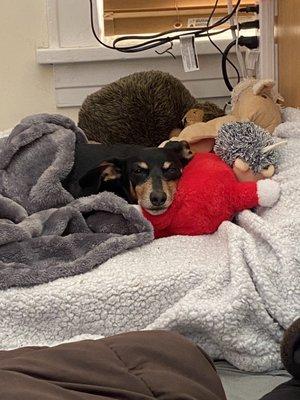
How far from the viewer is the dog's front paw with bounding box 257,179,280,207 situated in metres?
1.07

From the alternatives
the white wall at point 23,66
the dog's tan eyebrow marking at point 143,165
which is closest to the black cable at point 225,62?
the white wall at point 23,66

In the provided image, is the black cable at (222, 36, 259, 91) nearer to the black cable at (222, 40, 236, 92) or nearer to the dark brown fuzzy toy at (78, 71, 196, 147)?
the black cable at (222, 40, 236, 92)

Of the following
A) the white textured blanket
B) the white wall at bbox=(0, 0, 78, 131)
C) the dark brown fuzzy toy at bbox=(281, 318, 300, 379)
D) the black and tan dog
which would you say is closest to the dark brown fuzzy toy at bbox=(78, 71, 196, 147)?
the black and tan dog

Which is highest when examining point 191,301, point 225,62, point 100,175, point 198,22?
point 198,22

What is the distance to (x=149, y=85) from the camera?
1.56 m

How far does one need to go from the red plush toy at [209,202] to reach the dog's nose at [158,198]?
0.03 metres

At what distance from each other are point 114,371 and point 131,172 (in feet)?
2.05

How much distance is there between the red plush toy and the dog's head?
2 centimetres

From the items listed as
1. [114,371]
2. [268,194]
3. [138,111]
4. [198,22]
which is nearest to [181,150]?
[268,194]

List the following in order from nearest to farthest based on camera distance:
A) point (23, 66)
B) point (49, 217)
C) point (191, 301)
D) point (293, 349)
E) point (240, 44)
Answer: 1. point (293, 349)
2. point (191, 301)
3. point (49, 217)
4. point (240, 44)
5. point (23, 66)

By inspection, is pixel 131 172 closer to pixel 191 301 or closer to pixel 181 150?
pixel 181 150

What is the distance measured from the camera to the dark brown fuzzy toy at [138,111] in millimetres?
1540

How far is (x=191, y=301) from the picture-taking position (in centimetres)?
89

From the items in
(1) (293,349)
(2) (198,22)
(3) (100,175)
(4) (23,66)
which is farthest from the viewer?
(2) (198,22)
